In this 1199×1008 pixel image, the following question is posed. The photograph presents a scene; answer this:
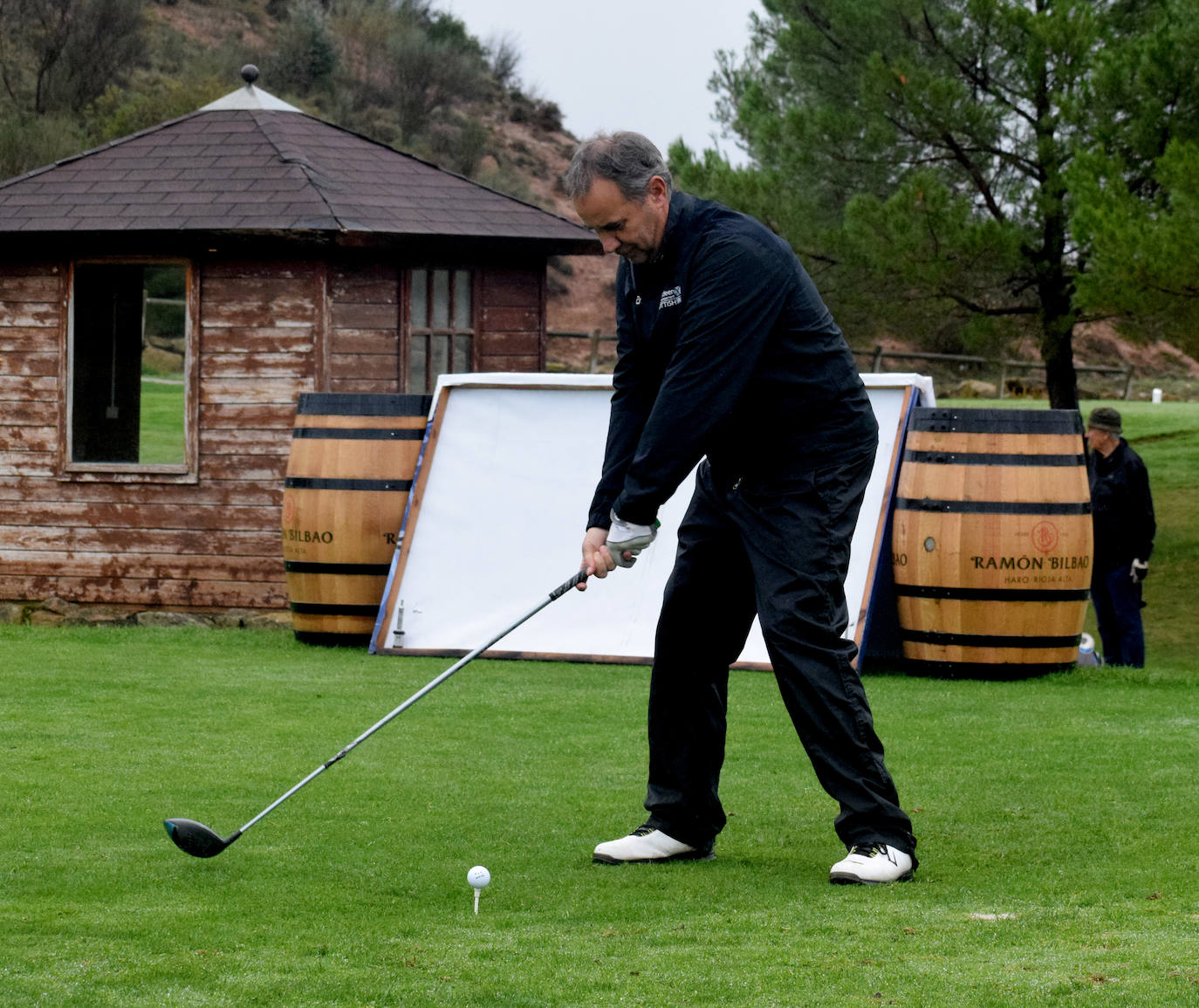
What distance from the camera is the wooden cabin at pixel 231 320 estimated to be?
11.5 m

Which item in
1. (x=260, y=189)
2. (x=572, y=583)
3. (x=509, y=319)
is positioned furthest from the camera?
(x=509, y=319)

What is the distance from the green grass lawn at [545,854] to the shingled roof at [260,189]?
4.33 m

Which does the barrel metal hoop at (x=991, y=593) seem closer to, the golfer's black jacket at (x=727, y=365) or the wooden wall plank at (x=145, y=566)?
the golfer's black jacket at (x=727, y=365)

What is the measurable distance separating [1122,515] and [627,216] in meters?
6.91

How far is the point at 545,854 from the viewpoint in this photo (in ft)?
14.5

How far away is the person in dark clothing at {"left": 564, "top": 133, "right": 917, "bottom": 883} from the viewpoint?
413 centimetres

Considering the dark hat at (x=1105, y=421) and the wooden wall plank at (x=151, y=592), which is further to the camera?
the wooden wall plank at (x=151, y=592)

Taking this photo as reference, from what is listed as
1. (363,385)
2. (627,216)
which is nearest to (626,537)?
(627,216)

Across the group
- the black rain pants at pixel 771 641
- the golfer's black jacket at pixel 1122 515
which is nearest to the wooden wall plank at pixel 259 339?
the golfer's black jacket at pixel 1122 515

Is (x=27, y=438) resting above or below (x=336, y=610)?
above

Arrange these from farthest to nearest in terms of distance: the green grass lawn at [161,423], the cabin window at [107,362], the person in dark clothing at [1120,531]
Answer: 1. the green grass lawn at [161,423]
2. the cabin window at [107,362]
3. the person in dark clothing at [1120,531]

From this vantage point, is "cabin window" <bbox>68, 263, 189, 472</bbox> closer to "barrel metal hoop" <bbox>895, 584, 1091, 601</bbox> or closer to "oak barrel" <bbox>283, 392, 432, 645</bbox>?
"oak barrel" <bbox>283, 392, 432, 645</bbox>

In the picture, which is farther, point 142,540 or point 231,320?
point 142,540

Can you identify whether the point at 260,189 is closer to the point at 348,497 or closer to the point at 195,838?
the point at 348,497
